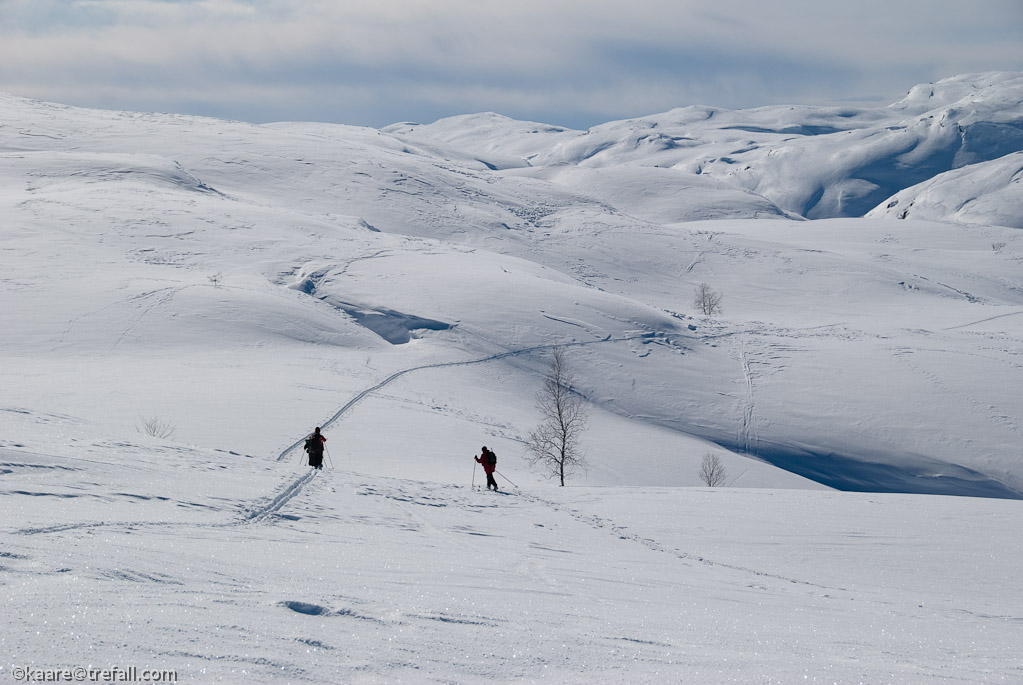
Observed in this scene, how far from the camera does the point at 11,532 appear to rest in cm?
882

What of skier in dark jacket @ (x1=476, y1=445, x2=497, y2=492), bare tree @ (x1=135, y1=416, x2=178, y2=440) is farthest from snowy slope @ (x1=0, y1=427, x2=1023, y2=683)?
bare tree @ (x1=135, y1=416, x2=178, y2=440)

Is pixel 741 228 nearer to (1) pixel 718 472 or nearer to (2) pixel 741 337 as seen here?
(2) pixel 741 337

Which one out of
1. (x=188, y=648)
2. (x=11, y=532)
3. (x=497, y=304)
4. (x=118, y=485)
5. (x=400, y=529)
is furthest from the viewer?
(x=497, y=304)

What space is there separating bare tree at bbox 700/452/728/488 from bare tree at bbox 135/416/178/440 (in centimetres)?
1978

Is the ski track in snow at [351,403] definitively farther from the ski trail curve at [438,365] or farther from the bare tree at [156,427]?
the bare tree at [156,427]

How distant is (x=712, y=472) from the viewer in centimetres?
3322

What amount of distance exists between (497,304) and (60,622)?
153ft

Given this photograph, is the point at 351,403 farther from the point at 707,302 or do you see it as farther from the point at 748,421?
the point at 707,302

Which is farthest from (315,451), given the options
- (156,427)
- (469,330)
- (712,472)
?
(469,330)

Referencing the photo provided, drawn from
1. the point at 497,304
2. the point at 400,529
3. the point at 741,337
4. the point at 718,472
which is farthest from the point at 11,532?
the point at 741,337

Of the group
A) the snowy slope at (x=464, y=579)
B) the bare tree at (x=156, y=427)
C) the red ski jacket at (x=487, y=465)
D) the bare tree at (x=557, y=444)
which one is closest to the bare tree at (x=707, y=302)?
the bare tree at (x=557, y=444)

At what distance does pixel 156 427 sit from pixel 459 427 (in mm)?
11404

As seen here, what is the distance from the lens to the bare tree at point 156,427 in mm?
25352

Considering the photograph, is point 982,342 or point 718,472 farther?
point 982,342
